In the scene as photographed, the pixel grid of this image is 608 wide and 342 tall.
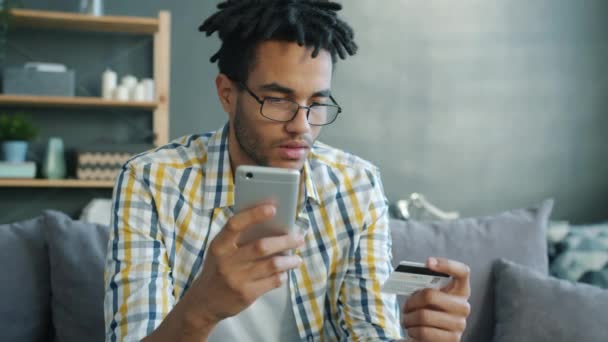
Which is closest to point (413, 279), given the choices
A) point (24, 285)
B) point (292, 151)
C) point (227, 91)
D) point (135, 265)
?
point (292, 151)

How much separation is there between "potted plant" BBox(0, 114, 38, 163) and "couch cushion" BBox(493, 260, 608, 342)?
199 centimetres

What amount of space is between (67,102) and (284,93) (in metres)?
1.70

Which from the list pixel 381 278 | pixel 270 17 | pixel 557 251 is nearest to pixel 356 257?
pixel 381 278

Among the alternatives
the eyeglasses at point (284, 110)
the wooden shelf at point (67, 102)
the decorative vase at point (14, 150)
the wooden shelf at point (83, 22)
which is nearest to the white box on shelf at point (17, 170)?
the decorative vase at point (14, 150)

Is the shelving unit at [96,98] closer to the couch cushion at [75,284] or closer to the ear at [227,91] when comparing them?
the couch cushion at [75,284]

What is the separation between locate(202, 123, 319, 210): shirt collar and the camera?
1.18m

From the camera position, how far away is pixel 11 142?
8.12 feet

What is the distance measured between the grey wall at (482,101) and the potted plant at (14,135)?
136cm

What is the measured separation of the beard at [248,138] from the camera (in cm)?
114

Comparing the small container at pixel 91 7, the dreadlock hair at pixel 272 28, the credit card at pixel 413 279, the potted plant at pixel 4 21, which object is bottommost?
the credit card at pixel 413 279

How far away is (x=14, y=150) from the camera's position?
248 cm

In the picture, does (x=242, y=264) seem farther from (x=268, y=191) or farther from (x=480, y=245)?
(x=480, y=245)

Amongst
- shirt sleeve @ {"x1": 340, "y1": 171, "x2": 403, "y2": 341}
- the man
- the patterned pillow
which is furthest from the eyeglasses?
the patterned pillow

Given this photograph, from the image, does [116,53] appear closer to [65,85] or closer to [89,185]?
[65,85]
